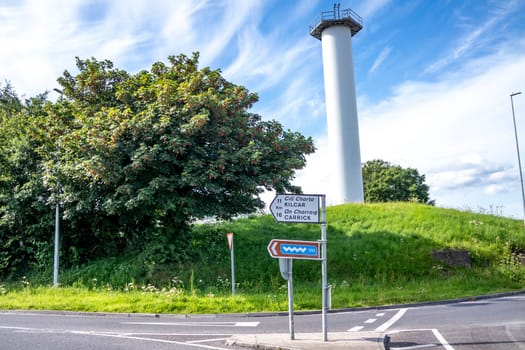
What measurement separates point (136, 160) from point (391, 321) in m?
9.96

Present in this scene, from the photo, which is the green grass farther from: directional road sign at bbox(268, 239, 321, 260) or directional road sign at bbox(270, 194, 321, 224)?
directional road sign at bbox(270, 194, 321, 224)

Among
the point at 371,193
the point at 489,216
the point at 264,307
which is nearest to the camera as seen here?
the point at 264,307

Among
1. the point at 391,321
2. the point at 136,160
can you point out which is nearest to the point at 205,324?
the point at 391,321

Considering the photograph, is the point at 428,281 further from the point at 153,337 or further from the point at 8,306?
the point at 8,306

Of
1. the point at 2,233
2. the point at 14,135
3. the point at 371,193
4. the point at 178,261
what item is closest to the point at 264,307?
the point at 178,261

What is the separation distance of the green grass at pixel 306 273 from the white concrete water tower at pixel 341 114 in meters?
5.65

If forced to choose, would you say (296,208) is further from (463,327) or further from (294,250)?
(463,327)

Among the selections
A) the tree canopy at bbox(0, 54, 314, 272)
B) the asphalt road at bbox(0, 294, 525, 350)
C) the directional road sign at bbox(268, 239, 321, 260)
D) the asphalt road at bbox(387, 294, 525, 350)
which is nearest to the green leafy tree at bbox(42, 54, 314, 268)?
the tree canopy at bbox(0, 54, 314, 272)

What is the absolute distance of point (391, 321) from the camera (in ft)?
36.4

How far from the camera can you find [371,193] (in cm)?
5791

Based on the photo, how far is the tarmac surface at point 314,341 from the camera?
7.61m

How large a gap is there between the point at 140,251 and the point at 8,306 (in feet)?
19.0

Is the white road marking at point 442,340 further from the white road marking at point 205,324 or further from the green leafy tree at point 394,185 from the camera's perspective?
the green leafy tree at point 394,185

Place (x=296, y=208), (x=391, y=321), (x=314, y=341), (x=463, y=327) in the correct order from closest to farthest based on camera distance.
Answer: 1. (x=314, y=341)
2. (x=296, y=208)
3. (x=463, y=327)
4. (x=391, y=321)
